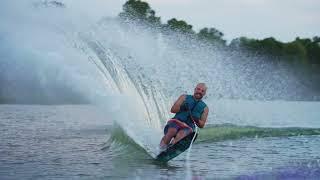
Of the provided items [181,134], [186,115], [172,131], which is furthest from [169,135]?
[186,115]

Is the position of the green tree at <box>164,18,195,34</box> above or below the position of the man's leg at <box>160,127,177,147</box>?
above

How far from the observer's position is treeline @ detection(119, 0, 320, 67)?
5494 centimetres

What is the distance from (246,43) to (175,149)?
223ft

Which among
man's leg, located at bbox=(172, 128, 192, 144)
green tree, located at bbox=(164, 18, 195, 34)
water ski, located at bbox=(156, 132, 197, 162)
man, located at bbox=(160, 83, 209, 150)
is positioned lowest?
water ski, located at bbox=(156, 132, 197, 162)

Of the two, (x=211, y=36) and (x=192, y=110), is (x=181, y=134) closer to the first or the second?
(x=192, y=110)

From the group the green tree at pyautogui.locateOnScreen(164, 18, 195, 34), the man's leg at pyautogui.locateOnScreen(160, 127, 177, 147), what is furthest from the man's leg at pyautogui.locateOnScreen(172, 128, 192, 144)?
the green tree at pyautogui.locateOnScreen(164, 18, 195, 34)

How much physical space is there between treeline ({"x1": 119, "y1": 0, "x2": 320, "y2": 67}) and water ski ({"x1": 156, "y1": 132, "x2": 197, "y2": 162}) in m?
31.4

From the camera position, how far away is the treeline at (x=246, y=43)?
2163 inches

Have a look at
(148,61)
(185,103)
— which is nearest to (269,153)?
(185,103)

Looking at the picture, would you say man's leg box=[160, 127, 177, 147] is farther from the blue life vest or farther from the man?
the blue life vest

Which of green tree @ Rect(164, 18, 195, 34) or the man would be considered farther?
green tree @ Rect(164, 18, 195, 34)

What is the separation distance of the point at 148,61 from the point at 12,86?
36617 mm

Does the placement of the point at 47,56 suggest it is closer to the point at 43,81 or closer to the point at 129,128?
the point at 129,128

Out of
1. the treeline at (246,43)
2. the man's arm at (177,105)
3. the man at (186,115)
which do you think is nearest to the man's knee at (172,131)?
the man at (186,115)
